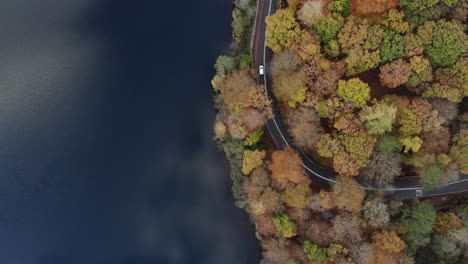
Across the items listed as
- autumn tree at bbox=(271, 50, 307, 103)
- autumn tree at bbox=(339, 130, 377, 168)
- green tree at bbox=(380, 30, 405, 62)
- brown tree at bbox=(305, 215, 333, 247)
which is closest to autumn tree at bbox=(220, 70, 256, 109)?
autumn tree at bbox=(271, 50, 307, 103)

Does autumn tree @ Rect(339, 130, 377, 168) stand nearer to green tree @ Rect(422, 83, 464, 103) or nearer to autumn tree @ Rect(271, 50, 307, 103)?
autumn tree @ Rect(271, 50, 307, 103)

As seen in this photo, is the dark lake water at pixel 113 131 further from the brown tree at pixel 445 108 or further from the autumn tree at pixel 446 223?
the brown tree at pixel 445 108

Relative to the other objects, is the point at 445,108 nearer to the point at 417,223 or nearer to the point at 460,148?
the point at 460,148

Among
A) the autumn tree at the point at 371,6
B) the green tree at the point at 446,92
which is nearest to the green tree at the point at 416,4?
the autumn tree at the point at 371,6

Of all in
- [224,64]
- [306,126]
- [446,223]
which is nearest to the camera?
[306,126]

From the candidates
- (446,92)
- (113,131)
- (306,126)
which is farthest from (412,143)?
(113,131)

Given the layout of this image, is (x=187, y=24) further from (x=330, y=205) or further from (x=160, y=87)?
(x=330, y=205)

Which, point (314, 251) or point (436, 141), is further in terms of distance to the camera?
point (314, 251)
